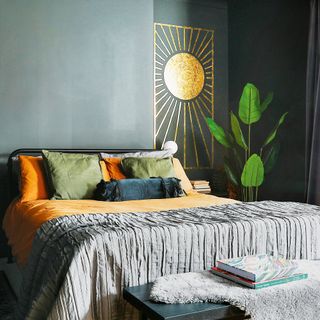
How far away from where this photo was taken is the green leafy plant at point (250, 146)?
13.8 feet

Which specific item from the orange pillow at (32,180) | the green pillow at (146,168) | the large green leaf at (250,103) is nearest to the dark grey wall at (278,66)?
the large green leaf at (250,103)

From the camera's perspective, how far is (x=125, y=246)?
6.44ft

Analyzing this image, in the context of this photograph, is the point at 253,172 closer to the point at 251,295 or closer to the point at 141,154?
the point at 141,154

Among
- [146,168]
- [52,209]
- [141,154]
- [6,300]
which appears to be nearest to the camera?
[52,209]

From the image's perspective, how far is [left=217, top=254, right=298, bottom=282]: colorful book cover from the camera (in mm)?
1841

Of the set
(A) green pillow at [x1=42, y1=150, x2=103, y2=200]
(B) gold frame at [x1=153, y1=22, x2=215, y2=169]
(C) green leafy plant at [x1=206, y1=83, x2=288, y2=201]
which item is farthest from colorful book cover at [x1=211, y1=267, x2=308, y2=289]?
(B) gold frame at [x1=153, y1=22, x2=215, y2=169]

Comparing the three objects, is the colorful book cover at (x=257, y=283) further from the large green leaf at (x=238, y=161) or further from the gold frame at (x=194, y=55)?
the gold frame at (x=194, y=55)

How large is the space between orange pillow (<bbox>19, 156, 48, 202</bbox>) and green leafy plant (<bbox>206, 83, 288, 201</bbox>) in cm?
184

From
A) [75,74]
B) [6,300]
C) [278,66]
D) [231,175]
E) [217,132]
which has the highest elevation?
[278,66]

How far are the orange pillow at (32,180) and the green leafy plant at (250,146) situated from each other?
1.84m

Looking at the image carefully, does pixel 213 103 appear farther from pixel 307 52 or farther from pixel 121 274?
pixel 121 274

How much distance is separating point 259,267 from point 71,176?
6.22ft

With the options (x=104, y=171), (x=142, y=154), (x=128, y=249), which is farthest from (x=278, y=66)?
(x=128, y=249)

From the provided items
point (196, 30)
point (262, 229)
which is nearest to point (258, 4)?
point (196, 30)
